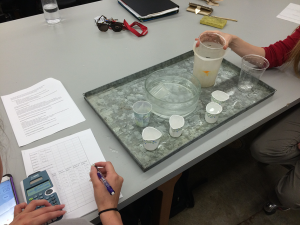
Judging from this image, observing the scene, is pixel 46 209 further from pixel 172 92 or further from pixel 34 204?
pixel 172 92

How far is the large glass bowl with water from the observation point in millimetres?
817

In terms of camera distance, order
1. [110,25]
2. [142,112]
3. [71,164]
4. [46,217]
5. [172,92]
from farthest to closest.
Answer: [110,25] → [172,92] → [142,112] → [71,164] → [46,217]

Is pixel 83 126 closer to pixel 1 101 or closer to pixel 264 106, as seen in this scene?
pixel 1 101

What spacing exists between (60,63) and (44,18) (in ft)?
1.64

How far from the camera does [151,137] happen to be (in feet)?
2.44

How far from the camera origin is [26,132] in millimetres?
784

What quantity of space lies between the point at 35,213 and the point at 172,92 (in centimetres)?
63

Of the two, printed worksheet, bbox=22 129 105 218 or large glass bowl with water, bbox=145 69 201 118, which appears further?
large glass bowl with water, bbox=145 69 201 118

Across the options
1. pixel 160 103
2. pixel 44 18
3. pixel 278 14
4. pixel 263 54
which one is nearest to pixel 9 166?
pixel 160 103

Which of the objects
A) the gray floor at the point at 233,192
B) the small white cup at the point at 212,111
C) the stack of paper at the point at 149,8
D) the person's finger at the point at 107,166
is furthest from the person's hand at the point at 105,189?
the stack of paper at the point at 149,8

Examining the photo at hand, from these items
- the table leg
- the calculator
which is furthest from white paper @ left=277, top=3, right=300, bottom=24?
the calculator

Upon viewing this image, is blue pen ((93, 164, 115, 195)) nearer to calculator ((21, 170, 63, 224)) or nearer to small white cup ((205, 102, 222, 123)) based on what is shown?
calculator ((21, 170, 63, 224))

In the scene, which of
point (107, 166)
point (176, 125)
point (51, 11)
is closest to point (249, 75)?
point (176, 125)

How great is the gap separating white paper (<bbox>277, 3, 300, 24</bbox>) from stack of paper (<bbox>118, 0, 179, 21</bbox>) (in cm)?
70
